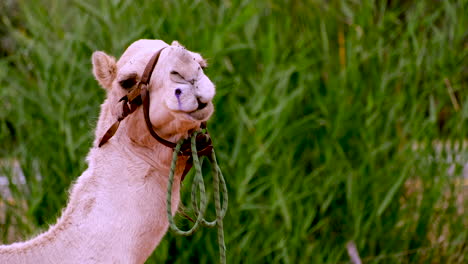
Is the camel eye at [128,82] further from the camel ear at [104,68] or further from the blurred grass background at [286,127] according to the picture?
the blurred grass background at [286,127]

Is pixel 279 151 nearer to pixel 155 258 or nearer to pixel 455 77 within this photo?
pixel 155 258

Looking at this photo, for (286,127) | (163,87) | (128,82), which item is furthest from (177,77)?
(286,127)

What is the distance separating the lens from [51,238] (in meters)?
1.61

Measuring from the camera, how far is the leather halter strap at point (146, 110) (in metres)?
1.60

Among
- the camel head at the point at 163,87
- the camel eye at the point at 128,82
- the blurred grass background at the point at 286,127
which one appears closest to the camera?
the camel head at the point at 163,87

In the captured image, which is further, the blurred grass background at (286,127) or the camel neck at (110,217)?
the blurred grass background at (286,127)

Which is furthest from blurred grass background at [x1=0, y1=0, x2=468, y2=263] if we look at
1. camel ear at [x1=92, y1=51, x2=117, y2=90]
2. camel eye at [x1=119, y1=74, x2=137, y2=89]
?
camel eye at [x1=119, y1=74, x2=137, y2=89]

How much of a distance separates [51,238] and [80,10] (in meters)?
2.48

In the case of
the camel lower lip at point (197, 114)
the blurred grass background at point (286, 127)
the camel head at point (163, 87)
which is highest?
the camel head at point (163, 87)

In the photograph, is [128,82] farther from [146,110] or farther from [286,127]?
[286,127]

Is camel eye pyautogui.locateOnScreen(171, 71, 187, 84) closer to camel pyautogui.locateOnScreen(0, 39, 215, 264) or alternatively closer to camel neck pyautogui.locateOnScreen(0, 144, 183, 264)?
camel pyautogui.locateOnScreen(0, 39, 215, 264)

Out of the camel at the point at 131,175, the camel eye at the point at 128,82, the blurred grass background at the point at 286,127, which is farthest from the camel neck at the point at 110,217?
the blurred grass background at the point at 286,127

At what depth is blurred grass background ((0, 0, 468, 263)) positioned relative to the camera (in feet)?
11.1

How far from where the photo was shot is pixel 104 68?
5.66ft
